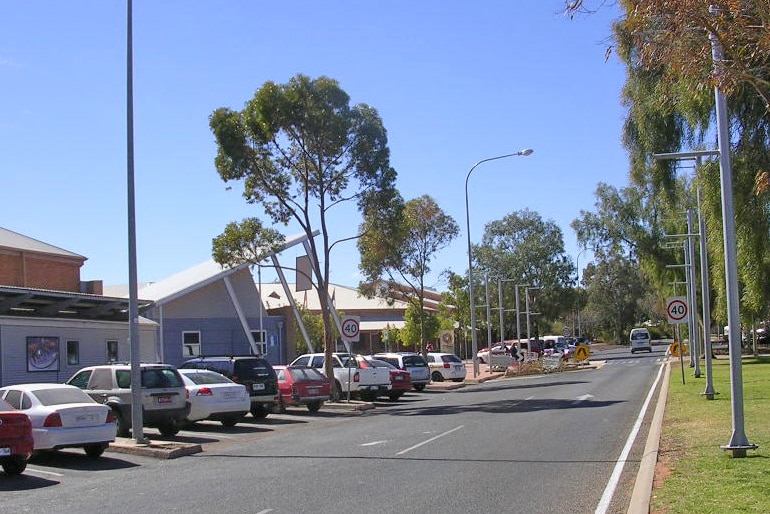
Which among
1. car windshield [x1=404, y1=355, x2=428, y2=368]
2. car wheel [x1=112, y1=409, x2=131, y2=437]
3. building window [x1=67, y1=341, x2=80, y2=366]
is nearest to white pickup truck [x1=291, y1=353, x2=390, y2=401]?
car windshield [x1=404, y1=355, x2=428, y2=368]

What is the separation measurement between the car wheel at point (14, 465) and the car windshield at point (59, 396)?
1.66 m

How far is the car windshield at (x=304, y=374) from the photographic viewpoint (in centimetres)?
2556

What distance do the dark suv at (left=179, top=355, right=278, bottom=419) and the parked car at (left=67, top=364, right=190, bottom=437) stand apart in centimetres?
424

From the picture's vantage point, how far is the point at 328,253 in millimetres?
29453

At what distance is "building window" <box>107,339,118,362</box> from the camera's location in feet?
98.1

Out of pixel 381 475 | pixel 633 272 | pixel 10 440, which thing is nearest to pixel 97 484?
pixel 10 440

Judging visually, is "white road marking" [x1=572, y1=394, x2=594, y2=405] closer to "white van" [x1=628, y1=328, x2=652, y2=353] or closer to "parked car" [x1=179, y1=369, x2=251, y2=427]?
"parked car" [x1=179, y1=369, x2=251, y2=427]

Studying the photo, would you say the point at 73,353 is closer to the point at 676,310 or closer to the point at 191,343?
the point at 676,310

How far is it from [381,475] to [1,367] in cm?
1595

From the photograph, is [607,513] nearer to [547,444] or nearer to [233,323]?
[547,444]

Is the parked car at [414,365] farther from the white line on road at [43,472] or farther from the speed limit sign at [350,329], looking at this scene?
the white line on road at [43,472]

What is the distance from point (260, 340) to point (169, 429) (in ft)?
98.7

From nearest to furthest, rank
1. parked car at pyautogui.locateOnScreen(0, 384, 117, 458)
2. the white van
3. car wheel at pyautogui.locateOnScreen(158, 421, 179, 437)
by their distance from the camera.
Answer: parked car at pyautogui.locateOnScreen(0, 384, 117, 458)
car wheel at pyautogui.locateOnScreen(158, 421, 179, 437)
the white van

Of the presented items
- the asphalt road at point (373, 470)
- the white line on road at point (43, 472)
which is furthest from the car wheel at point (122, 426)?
the white line on road at point (43, 472)
